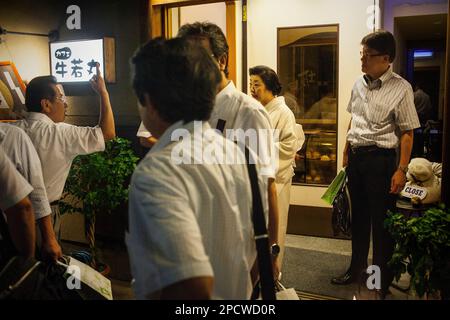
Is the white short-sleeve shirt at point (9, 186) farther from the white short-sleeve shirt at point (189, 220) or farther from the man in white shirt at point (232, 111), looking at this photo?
the white short-sleeve shirt at point (189, 220)

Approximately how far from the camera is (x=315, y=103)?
16.1 ft

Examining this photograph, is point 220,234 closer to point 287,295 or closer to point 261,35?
point 287,295

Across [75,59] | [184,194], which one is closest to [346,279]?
[184,194]

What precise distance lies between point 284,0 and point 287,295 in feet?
12.6

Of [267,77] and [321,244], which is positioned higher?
[267,77]

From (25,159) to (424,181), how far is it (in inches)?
111

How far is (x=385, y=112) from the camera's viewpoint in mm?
3221

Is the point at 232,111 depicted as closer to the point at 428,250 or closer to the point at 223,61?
the point at 223,61

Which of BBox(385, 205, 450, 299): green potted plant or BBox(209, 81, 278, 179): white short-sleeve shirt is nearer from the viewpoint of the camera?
BBox(209, 81, 278, 179): white short-sleeve shirt

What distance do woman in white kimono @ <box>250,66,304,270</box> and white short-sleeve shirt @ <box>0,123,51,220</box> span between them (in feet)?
5.98

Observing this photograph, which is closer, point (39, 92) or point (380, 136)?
point (39, 92)

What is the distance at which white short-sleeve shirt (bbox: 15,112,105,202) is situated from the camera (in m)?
2.54

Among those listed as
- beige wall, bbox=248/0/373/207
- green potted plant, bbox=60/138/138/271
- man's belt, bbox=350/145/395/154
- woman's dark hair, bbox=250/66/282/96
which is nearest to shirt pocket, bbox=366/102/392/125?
man's belt, bbox=350/145/395/154

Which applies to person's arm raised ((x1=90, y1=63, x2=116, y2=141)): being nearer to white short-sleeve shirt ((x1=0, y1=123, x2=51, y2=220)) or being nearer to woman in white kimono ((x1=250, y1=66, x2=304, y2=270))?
white short-sleeve shirt ((x1=0, y1=123, x2=51, y2=220))
